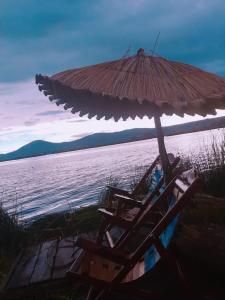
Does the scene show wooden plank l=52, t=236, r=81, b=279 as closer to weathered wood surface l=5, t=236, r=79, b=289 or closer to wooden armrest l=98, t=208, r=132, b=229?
weathered wood surface l=5, t=236, r=79, b=289

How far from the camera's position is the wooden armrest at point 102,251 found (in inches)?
91.1

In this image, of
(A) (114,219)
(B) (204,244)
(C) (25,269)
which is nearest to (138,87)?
(A) (114,219)

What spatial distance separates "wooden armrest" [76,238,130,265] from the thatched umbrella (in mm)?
1040

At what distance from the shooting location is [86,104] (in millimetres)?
2727

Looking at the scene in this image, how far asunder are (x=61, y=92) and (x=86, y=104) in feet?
1.30

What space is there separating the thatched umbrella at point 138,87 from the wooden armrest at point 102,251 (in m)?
1.04

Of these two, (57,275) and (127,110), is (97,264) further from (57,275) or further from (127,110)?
(127,110)

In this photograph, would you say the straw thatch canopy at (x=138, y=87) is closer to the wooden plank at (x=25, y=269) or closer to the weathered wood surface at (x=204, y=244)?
the weathered wood surface at (x=204, y=244)

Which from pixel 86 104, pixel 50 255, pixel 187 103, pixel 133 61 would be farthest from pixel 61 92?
pixel 50 255

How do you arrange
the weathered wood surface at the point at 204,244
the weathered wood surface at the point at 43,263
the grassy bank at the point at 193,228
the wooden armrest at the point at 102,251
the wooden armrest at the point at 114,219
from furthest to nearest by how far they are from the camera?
the weathered wood surface at the point at 43,263, the grassy bank at the point at 193,228, the weathered wood surface at the point at 204,244, the wooden armrest at the point at 114,219, the wooden armrest at the point at 102,251

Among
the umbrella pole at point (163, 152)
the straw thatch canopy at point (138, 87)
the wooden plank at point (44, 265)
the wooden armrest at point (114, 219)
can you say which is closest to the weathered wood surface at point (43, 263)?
the wooden plank at point (44, 265)

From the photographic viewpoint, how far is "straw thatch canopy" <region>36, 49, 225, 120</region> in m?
2.07

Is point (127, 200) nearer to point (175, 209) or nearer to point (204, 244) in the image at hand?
point (204, 244)

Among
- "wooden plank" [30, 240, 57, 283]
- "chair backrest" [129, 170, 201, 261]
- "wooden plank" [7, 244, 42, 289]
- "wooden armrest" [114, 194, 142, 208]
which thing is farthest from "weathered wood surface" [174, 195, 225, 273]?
"wooden plank" [7, 244, 42, 289]
